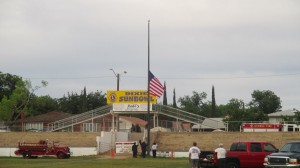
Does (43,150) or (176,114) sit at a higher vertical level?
(176,114)

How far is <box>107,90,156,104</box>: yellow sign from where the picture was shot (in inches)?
2343

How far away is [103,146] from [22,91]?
42021 mm

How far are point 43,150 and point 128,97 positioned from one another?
41.2ft

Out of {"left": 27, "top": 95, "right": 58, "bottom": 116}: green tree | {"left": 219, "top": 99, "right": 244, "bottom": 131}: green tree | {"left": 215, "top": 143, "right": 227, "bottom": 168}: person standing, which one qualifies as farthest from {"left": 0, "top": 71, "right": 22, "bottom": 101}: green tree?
{"left": 215, "top": 143, "right": 227, "bottom": 168}: person standing

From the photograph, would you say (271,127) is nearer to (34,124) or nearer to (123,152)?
(123,152)

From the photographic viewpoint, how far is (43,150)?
50.7 meters

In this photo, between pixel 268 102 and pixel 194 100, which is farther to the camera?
pixel 194 100

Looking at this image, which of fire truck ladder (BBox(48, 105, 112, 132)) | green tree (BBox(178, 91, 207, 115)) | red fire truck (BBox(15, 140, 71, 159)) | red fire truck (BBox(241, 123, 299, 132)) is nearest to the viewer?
red fire truck (BBox(15, 140, 71, 159))

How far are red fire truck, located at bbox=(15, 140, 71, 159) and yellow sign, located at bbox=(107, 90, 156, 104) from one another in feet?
35.8

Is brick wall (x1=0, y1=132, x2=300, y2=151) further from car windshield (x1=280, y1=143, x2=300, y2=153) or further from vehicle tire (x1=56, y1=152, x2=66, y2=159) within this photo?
car windshield (x1=280, y1=143, x2=300, y2=153)

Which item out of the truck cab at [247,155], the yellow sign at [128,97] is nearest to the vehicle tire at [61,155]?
the yellow sign at [128,97]

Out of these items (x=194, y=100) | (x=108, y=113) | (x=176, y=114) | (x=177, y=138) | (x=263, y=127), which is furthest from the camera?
(x=194, y=100)

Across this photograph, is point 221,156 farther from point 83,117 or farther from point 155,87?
point 83,117

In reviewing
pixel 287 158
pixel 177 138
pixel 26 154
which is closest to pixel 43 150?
pixel 26 154
